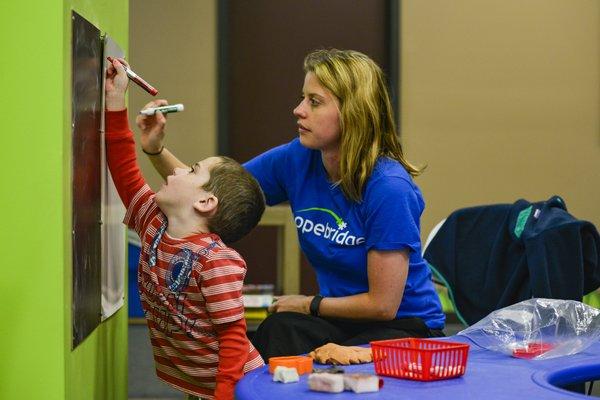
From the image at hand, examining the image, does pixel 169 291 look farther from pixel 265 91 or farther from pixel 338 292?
pixel 265 91

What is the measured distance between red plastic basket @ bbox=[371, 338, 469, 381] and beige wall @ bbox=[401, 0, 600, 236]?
3936mm

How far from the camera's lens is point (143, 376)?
3918mm

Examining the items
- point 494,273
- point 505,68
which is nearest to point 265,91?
point 505,68

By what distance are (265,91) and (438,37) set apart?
1.07 m

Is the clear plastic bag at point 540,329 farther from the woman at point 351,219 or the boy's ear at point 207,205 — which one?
the boy's ear at point 207,205

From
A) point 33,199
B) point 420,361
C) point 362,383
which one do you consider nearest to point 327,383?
point 362,383

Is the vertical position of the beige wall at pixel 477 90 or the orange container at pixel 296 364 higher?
the beige wall at pixel 477 90

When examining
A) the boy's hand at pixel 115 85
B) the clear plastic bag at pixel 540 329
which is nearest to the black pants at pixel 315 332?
the clear plastic bag at pixel 540 329

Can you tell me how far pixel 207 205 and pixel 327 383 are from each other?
0.54 meters

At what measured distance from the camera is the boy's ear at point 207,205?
1.81 m

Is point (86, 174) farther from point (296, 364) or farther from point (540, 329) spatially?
point (540, 329)

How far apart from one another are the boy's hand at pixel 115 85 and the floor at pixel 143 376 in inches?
74.6

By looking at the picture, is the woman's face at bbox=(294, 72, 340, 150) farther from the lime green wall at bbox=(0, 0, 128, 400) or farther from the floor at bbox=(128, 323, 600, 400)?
the floor at bbox=(128, 323, 600, 400)

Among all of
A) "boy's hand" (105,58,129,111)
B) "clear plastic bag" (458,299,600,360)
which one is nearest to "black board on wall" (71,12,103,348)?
"boy's hand" (105,58,129,111)
